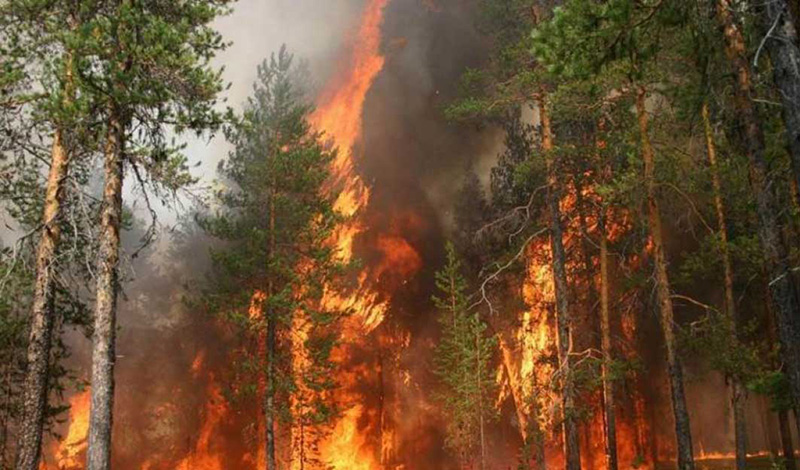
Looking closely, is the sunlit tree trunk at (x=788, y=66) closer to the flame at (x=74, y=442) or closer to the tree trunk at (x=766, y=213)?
the tree trunk at (x=766, y=213)

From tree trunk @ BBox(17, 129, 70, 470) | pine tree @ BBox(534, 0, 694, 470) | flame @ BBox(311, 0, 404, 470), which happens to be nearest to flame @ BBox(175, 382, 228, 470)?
flame @ BBox(311, 0, 404, 470)

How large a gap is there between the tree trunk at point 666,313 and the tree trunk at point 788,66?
697 centimetres

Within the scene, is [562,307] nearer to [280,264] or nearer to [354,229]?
[280,264]

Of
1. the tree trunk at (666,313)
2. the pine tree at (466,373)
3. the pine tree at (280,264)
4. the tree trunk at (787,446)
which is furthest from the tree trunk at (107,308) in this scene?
the tree trunk at (787,446)

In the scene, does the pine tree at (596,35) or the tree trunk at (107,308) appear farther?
the tree trunk at (107,308)

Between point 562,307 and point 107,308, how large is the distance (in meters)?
11.8

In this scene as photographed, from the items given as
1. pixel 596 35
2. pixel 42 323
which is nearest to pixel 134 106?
pixel 42 323

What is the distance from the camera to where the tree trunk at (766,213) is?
23.7 ft

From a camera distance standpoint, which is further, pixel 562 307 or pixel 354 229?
pixel 354 229

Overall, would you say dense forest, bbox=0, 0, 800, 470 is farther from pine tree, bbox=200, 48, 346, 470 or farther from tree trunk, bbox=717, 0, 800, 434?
pine tree, bbox=200, 48, 346, 470

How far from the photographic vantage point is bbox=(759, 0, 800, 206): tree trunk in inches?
245

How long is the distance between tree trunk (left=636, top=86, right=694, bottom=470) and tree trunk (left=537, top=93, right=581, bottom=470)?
2.66m

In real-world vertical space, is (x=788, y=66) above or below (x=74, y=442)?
above

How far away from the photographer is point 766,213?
25.7 ft
